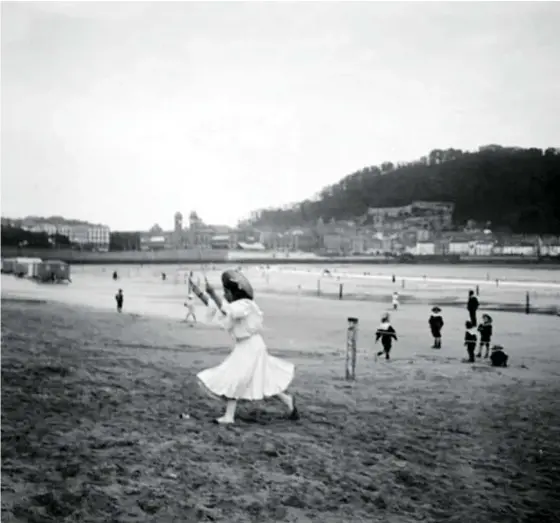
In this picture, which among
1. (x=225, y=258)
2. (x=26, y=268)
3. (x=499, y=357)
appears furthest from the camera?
(x=26, y=268)

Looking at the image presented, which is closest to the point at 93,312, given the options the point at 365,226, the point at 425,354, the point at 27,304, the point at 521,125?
the point at 27,304

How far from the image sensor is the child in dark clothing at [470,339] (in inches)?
103

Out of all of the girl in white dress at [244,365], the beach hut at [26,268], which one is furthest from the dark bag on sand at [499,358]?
the beach hut at [26,268]

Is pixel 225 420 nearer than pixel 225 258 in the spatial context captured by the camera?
Yes

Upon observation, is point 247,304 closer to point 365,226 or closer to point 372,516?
point 365,226

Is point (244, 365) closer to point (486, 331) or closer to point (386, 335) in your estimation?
point (386, 335)

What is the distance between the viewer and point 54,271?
3605 millimetres

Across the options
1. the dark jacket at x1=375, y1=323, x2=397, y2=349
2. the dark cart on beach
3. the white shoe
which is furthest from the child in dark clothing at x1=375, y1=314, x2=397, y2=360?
the dark cart on beach

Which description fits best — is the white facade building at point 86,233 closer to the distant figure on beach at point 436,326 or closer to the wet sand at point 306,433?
the wet sand at point 306,433

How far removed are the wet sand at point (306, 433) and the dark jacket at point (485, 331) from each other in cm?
4

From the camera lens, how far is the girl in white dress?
2.61 metres

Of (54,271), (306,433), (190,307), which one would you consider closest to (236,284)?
(190,307)

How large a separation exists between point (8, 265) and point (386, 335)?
7.22 feet

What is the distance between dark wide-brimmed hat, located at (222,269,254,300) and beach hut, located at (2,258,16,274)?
153 cm
